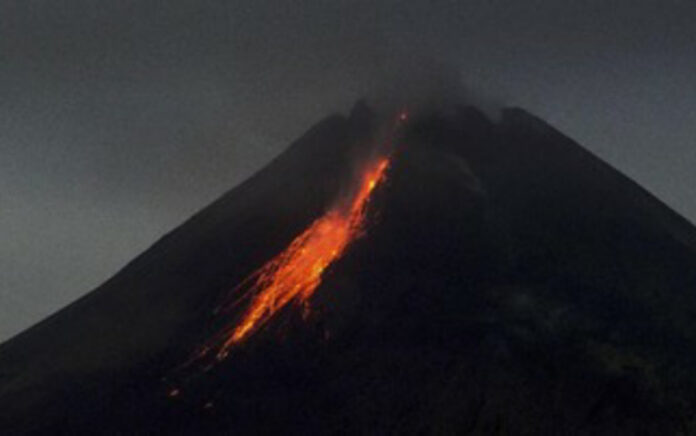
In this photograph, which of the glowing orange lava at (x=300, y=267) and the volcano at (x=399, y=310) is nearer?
the volcano at (x=399, y=310)

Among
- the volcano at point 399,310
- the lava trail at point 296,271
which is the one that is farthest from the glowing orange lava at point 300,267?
the volcano at point 399,310

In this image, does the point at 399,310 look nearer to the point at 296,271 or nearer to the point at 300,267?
the point at 296,271

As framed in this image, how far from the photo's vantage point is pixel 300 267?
110 meters

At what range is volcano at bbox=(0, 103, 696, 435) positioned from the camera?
290 ft

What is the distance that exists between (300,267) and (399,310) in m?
13.2

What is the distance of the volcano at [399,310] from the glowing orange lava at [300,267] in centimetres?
29

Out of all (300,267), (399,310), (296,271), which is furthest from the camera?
(300,267)

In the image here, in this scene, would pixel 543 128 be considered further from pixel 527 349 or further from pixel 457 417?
pixel 457 417

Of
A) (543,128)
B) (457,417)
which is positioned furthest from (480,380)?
(543,128)

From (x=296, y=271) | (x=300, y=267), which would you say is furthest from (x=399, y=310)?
(x=300, y=267)

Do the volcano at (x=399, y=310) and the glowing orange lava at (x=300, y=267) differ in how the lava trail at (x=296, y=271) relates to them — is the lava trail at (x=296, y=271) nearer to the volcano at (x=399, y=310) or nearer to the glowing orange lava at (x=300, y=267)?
the glowing orange lava at (x=300, y=267)

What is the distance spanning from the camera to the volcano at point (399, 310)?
8850 centimetres

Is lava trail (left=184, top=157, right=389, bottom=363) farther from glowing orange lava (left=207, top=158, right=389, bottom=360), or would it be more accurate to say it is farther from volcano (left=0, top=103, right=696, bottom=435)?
volcano (left=0, top=103, right=696, bottom=435)

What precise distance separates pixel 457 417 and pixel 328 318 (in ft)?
58.6
